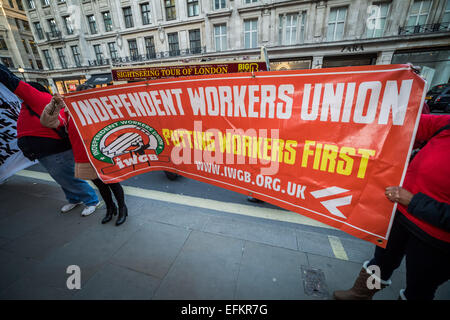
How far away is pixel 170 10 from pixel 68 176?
23202mm

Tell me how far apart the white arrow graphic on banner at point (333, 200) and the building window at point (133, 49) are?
84.5ft

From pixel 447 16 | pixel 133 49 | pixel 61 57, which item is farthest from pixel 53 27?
pixel 447 16

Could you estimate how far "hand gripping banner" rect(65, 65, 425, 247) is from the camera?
1257mm

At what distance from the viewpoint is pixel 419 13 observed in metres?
13.5

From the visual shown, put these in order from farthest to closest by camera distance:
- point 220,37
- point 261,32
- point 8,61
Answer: point 8,61
point 220,37
point 261,32

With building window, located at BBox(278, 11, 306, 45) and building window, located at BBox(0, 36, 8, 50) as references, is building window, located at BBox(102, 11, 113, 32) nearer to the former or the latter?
building window, located at BBox(0, 36, 8, 50)


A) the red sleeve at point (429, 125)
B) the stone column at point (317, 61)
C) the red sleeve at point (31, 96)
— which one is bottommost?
the red sleeve at point (429, 125)

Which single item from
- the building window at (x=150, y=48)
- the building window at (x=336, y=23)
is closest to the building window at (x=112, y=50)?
the building window at (x=150, y=48)

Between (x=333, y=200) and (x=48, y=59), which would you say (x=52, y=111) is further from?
(x=48, y=59)

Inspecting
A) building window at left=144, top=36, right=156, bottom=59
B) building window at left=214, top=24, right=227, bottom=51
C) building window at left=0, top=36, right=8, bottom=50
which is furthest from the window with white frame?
building window at left=0, top=36, right=8, bottom=50

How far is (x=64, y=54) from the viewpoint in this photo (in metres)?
24.5

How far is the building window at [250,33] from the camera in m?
16.2

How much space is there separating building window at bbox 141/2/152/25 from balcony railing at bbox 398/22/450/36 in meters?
23.9

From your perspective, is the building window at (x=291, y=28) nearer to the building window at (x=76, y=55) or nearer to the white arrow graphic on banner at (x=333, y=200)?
the white arrow graphic on banner at (x=333, y=200)
